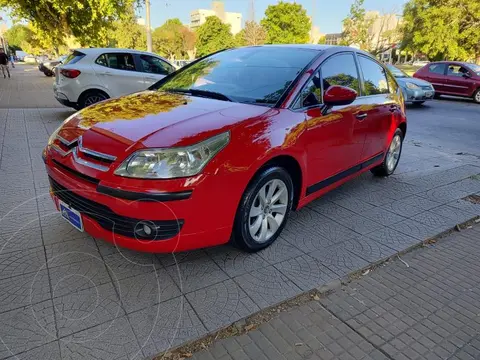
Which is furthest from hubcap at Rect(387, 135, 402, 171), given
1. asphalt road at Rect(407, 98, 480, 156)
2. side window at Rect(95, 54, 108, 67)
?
side window at Rect(95, 54, 108, 67)

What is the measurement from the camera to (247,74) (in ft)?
11.2

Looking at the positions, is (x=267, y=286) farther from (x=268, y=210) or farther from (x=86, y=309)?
(x=86, y=309)

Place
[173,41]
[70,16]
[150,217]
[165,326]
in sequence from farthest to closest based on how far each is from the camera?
[173,41] → [70,16] → [150,217] → [165,326]

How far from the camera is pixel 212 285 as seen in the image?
2.57m

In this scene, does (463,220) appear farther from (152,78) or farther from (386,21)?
(386,21)

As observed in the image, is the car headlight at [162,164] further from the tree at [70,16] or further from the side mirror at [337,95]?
the tree at [70,16]

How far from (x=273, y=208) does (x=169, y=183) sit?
41.8 inches

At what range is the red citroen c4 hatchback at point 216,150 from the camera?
2.30 m

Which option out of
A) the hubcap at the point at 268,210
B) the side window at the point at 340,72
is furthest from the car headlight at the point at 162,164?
the side window at the point at 340,72

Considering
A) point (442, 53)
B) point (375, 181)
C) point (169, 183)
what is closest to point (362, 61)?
point (375, 181)

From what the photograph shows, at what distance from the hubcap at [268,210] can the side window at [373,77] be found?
1831mm

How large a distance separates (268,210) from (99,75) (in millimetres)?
6463

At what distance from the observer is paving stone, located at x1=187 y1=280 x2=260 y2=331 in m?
2.26

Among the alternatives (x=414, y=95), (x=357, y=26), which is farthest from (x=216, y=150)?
(x=357, y=26)
